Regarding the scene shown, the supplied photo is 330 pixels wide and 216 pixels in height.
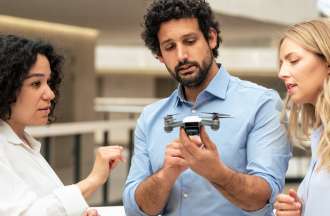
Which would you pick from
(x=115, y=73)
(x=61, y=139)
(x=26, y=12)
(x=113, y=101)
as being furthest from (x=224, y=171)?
(x=115, y=73)

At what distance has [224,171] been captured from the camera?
1849mm

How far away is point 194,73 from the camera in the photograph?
2146 mm

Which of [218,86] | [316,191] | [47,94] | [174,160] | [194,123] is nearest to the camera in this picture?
[194,123]

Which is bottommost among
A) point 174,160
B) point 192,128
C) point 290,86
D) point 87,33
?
point 174,160

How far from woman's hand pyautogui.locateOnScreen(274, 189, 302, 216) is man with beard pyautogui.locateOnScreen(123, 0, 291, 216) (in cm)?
9

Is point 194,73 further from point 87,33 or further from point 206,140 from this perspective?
point 87,33

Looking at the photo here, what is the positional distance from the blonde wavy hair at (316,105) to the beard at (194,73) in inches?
13.2

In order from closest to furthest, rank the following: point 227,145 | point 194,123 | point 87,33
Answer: point 194,123 → point 227,145 → point 87,33

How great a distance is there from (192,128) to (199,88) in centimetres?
56

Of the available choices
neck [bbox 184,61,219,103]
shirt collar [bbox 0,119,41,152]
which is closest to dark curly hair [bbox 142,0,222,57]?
neck [bbox 184,61,219,103]

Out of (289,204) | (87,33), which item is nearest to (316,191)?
(289,204)

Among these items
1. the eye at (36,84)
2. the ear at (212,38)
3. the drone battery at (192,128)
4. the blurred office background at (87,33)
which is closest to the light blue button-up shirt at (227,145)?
the ear at (212,38)

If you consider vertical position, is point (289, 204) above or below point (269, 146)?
below

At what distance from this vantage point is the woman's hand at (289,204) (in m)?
1.86
